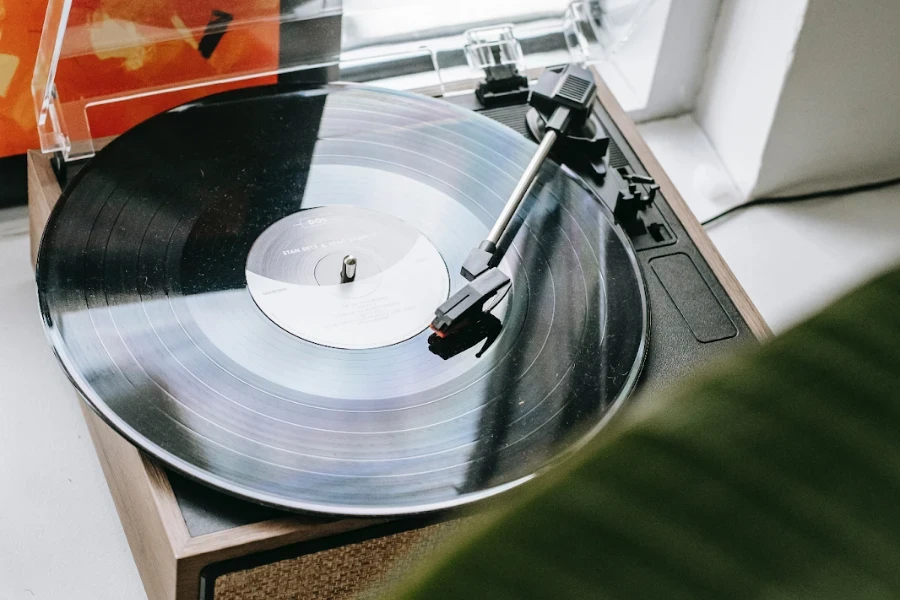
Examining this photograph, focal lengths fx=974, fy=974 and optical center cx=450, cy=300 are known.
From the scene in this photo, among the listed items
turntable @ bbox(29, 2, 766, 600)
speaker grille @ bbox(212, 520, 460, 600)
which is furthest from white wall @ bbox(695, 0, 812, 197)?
speaker grille @ bbox(212, 520, 460, 600)

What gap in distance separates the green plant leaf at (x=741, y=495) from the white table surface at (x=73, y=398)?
0.55 meters

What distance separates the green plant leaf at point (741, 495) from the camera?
183 millimetres

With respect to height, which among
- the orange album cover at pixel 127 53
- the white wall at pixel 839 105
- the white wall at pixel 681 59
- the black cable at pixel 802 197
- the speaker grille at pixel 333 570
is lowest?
the speaker grille at pixel 333 570

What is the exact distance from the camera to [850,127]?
3.95 feet

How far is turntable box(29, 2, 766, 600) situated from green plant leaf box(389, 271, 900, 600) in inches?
19.2

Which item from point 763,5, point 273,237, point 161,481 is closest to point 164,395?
point 161,481

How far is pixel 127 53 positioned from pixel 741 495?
90 centimetres

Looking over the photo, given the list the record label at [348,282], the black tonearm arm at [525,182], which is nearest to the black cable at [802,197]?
the black tonearm arm at [525,182]

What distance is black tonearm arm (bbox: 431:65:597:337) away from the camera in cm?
81

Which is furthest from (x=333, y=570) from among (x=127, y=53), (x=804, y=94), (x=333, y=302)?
(x=804, y=94)

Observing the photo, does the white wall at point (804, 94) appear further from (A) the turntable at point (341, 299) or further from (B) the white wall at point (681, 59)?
(A) the turntable at point (341, 299)

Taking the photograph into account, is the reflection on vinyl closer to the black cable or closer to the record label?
the record label

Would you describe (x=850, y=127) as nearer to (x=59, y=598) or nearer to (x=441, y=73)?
(x=441, y=73)

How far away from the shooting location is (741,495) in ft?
0.63
